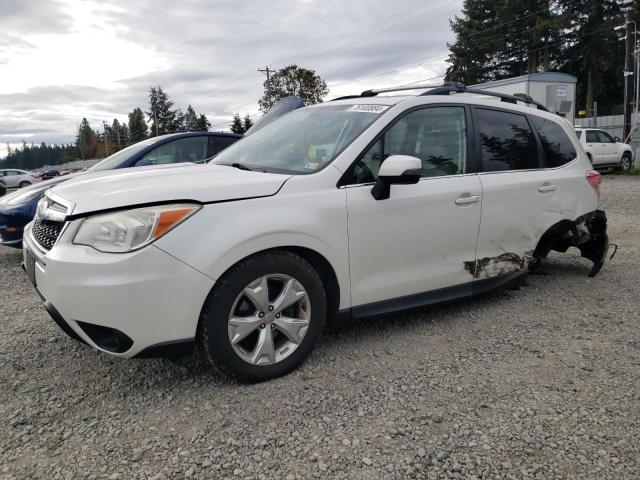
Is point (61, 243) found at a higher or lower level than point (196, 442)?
higher

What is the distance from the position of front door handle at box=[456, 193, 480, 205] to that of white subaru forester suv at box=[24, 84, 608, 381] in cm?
1

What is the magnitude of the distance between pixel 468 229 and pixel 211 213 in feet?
6.18

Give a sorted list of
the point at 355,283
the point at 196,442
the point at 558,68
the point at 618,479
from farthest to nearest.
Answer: the point at 558,68, the point at 355,283, the point at 196,442, the point at 618,479

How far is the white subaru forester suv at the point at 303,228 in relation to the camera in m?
2.46

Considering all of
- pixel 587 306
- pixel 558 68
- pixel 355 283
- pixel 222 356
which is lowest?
pixel 587 306

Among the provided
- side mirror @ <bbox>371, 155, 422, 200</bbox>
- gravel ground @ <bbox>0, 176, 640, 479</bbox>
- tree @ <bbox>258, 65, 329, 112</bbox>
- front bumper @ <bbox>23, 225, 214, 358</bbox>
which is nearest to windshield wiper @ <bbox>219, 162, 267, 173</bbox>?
side mirror @ <bbox>371, 155, 422, 200</bbox>

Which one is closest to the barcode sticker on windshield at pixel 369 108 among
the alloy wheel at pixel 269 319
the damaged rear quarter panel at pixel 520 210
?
the damaged rear quarter panel at pixel 520 210

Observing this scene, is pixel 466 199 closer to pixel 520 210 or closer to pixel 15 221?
pixel 520 210

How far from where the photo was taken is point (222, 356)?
104 inches

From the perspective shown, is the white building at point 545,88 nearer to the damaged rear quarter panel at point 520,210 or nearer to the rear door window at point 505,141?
the damaged rear quarter panel at point 520,210

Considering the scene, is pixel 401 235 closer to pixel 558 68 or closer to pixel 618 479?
pixel 618 479

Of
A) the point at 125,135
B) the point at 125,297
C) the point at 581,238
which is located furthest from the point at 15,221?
the point at 125,135

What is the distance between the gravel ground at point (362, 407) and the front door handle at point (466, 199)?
884mm

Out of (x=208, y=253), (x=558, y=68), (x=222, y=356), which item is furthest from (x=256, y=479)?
(x=558, y=68)
